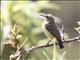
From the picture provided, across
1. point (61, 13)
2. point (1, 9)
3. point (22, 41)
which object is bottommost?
point (61, 13)

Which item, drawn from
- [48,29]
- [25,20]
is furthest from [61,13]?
[48,29]

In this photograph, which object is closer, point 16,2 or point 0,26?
point 0,26

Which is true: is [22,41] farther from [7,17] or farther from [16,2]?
[16,2]

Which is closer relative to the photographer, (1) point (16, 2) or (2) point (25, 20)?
(2) point (25, 20)

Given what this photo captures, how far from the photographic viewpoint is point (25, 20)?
8.41ft

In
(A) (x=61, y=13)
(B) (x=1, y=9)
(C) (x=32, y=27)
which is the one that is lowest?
(A) (x=61, y=13)

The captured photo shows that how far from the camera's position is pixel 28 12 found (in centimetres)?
258

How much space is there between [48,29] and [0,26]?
75 centimetres

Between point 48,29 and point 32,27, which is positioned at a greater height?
point 48,29

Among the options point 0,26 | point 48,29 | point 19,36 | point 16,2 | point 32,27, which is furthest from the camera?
point 16,2

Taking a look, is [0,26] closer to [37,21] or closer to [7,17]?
[7,17]

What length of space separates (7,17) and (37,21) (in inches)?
11.6

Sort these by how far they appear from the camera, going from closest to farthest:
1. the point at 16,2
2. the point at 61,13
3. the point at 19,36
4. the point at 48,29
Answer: the point at 19,36, the point at 48,29, the point at 16,2, the point at 61,13

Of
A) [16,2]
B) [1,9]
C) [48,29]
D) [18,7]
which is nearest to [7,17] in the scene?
[1,9]
